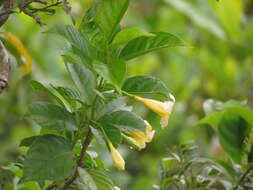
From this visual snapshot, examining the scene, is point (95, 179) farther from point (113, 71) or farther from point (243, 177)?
point (243, 177)

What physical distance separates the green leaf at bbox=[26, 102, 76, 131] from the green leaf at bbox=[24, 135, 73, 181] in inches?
0.7

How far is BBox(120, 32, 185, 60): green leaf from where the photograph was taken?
0.64 metres

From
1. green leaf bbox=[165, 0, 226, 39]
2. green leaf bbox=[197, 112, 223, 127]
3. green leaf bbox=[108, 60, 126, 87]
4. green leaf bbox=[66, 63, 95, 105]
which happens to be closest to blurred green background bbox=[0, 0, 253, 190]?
green leaf bbox=[165, 0, 226, 39]

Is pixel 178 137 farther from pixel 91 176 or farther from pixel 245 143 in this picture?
pixel 91 176

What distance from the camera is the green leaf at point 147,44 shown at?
0.64 metres

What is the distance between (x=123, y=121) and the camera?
2.18ft

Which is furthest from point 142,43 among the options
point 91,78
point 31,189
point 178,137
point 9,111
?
point 178,137

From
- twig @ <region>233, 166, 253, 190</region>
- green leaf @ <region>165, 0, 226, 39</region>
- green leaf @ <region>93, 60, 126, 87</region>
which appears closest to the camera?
green leaf @ <region>93, 60, 126, 87</region>

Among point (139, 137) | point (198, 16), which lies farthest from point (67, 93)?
point (198, 16)

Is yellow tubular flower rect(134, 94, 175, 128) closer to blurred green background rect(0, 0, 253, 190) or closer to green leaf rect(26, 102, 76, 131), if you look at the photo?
green leaf rect(26, 102, 76, 131)

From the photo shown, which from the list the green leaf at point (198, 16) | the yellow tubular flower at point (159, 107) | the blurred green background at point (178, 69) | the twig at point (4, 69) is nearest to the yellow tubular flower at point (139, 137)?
the yellow tubular flower at point (159, 107)

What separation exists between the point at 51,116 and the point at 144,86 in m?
0.12

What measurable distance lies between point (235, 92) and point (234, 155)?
1819 mm

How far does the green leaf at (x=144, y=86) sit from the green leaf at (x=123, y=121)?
30 millimetres
